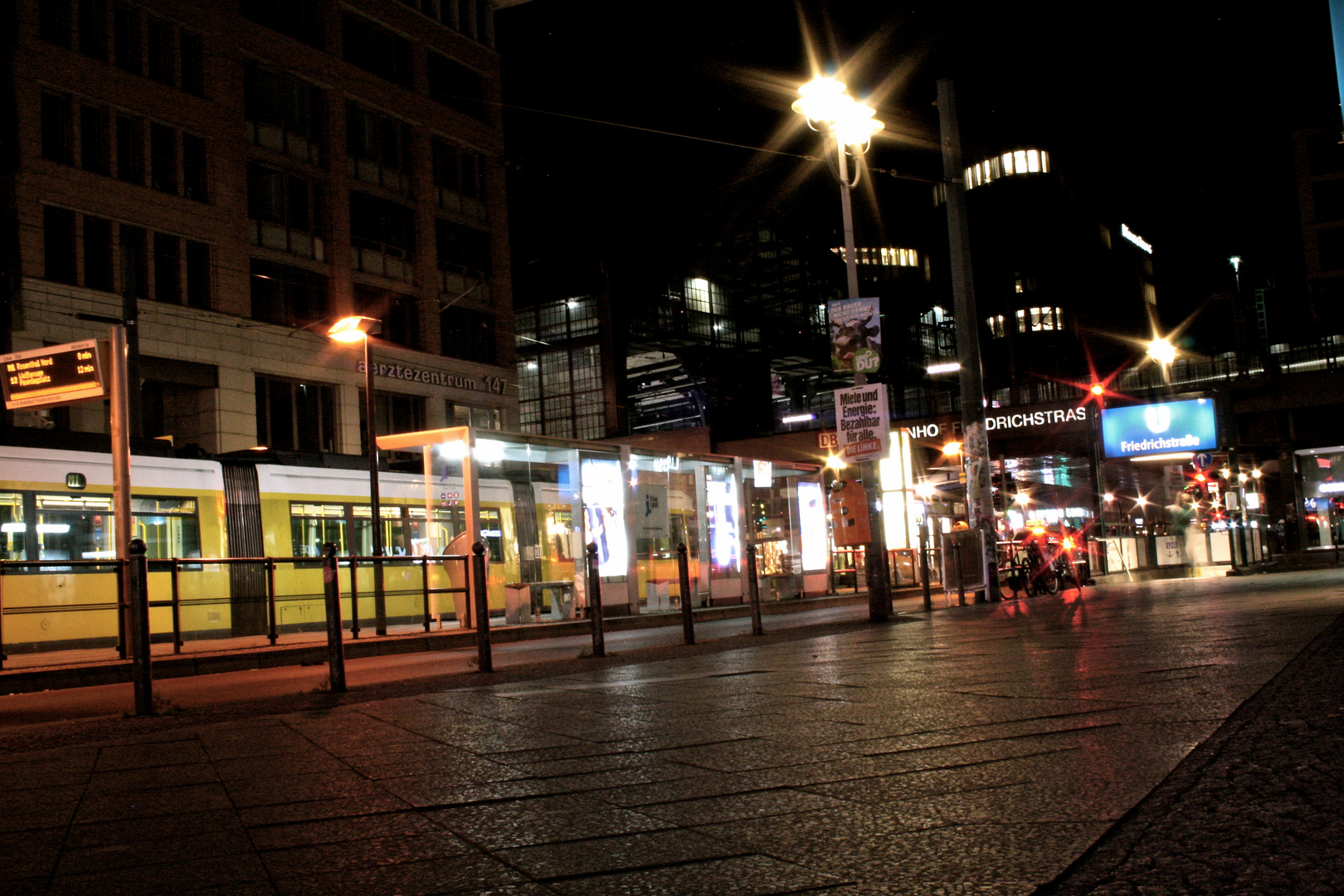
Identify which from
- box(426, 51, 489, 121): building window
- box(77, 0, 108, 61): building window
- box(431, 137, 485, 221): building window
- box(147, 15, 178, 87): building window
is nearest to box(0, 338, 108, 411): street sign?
box(77, 0, 108, 61): building window

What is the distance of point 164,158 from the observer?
31.9 m

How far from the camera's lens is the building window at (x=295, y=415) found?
34125mm

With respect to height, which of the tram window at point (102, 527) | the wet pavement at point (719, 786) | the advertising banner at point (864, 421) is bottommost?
the wet pavement at point (719, 786)

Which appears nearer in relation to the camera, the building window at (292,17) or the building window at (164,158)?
the building window at (164,158)

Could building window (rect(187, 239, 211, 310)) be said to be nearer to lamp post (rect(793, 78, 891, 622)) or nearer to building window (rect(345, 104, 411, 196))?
building window (rect(345, 104, 411, 196))

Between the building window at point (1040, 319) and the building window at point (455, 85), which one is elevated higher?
the building window at point (455, 85)

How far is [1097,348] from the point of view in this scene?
84562mm

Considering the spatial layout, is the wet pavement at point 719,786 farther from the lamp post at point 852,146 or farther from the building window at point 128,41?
the building window at point 128,41

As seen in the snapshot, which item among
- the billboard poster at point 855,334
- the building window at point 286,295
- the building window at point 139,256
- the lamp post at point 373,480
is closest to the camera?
the billboard poster at point 855,334

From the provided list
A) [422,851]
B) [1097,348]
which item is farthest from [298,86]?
[1097,348]

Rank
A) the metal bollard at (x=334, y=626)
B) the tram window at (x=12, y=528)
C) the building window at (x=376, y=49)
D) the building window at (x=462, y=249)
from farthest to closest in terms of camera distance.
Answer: the building window at (x=462, y=249)
the building window at (x=376, y=49)
the tram window at (x=12, y=528)
the metal bollard at (x=334, y=626)

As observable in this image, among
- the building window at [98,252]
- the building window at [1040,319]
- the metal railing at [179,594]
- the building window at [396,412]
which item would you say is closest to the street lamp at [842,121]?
the metal railing at [179,594]

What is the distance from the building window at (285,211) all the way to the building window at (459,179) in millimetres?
5737

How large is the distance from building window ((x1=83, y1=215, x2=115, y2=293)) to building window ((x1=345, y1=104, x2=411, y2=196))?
973cm
